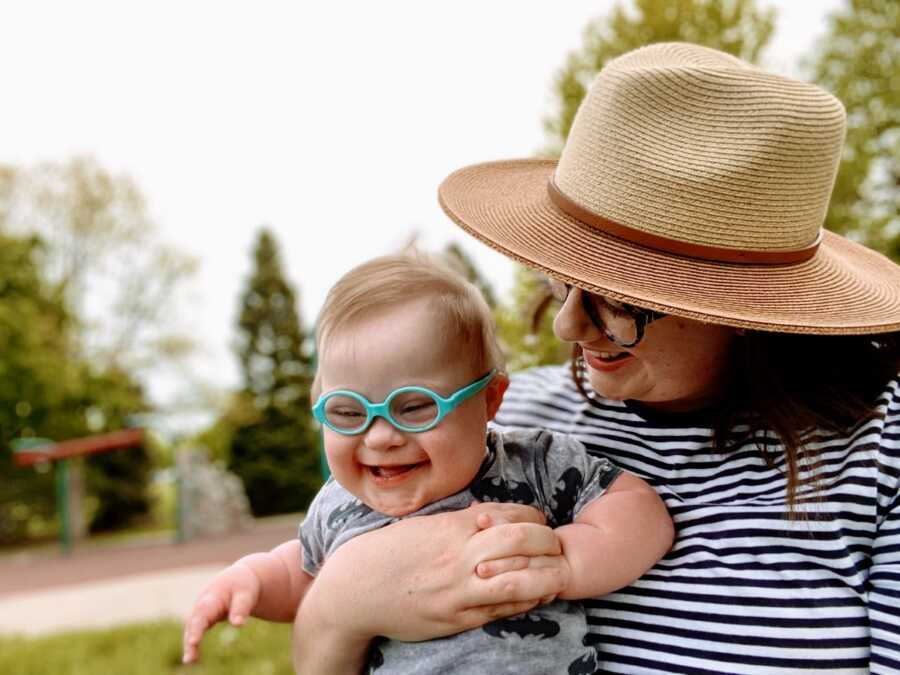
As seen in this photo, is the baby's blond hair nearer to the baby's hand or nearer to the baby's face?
the baby's face

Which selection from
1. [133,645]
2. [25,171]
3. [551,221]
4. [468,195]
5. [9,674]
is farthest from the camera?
[25,171]

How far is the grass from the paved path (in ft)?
2.51

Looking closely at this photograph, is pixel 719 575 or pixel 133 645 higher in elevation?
pixel 719 575

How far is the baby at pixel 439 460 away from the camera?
58.0 inches

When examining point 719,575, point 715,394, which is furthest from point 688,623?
point 715,394

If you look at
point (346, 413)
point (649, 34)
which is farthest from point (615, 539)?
point (649, 34)

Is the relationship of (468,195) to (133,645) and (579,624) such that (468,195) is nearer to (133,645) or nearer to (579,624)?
(579,624)

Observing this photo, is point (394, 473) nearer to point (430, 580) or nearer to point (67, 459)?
point (430, 580)

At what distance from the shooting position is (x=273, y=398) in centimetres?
2038

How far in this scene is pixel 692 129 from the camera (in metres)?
1.60

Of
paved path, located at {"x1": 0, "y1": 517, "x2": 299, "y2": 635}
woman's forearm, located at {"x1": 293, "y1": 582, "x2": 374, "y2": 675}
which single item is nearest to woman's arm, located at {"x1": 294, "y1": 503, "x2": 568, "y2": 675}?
woman's forearm, located at {"x1": 293, "y1": 582, "x2": 374, "y2": 675}

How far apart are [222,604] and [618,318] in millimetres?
901

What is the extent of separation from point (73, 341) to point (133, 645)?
1551 cm

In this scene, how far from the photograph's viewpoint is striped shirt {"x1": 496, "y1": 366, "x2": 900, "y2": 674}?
4.79 feet
